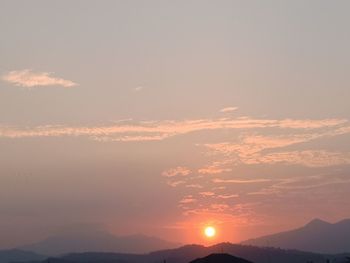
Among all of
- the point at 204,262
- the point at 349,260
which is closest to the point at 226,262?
the point at 204,262

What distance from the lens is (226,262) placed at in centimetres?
10512

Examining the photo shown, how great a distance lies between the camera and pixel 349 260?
Result: 425 feet

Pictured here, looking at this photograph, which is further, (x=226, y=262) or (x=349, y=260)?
(x=349, y=260)

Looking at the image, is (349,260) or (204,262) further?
(349,260)

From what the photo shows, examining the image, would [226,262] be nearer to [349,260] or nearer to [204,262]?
[204,262]

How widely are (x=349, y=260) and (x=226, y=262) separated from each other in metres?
35.7

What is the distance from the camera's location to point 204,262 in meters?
106

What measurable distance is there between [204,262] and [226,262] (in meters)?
3.47

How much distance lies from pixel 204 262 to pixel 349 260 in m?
38.1
